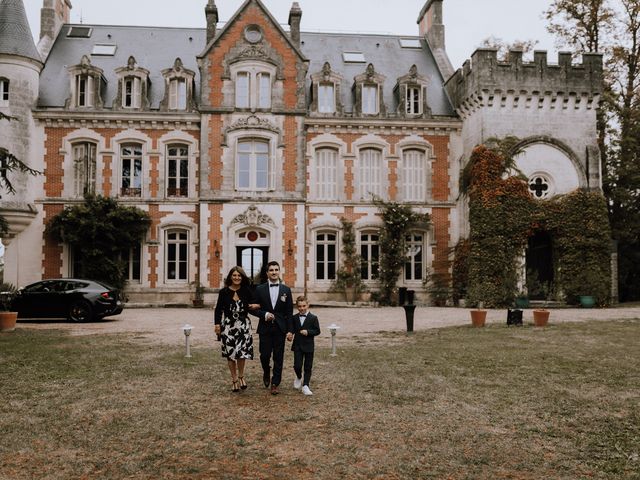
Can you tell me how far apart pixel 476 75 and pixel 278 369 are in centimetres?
1833

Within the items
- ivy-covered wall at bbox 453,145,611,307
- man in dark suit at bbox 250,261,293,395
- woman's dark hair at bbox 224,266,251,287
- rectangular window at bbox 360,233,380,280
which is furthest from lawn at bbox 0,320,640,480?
rectangular window at bbox 360,233,380,280

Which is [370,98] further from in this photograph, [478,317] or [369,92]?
[478,317]

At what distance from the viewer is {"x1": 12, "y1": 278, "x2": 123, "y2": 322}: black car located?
16656mm

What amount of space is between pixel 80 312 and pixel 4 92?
10732 mm

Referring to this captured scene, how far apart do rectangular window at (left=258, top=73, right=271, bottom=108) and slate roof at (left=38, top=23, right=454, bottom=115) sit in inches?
87.9

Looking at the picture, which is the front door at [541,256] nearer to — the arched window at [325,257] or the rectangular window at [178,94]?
the arched window at [325,257]

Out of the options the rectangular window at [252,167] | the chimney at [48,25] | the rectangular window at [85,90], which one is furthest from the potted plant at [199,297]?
the chimney at [48,25]

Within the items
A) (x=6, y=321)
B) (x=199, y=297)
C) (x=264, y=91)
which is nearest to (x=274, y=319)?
(x=6, y=321)

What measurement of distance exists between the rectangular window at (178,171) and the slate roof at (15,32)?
19.6 ft

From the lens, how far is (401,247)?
23797 millimetres

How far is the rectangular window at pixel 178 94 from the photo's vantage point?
23.9 metres

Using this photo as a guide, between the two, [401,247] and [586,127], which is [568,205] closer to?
[586,127]

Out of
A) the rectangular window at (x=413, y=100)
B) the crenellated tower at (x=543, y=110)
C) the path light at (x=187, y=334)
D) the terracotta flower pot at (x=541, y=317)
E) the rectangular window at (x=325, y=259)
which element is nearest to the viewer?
the path light at (x=187, y=334)

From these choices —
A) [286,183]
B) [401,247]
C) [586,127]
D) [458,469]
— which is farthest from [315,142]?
[458,469]
